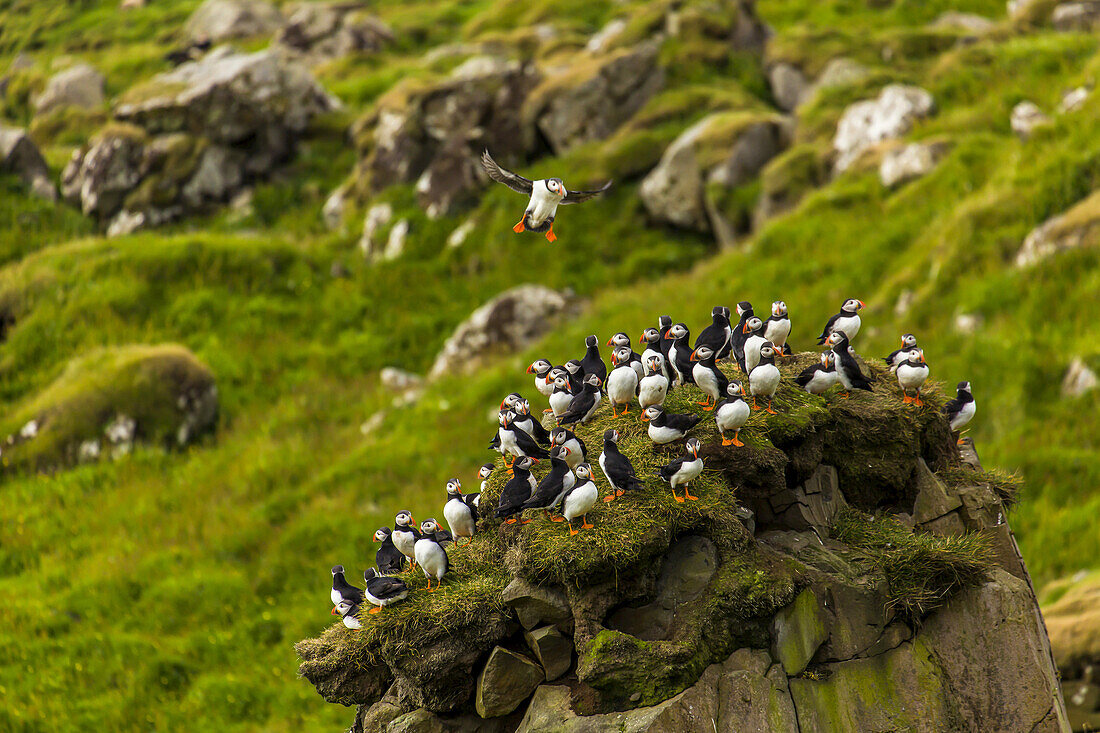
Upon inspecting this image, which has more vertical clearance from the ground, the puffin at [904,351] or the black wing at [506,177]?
the black wing at [506,177]

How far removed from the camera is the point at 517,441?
1087 centimetres

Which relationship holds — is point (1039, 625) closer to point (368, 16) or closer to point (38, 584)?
point (38, 584)

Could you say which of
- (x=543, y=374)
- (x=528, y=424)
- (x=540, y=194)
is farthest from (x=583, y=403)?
(x=540, y=194)

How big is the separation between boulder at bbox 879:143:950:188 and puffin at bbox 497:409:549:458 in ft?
75.2

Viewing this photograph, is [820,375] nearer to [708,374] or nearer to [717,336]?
[717,336]

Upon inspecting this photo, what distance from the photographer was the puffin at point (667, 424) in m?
10.4

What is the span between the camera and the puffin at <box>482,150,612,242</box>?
9.54 meters

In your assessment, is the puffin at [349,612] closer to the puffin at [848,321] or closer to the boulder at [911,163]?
the puffin at [848,321]

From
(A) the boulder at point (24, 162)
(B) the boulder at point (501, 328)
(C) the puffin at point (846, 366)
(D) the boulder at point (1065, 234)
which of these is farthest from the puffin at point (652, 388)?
(A) the boulder at point (24, 162)

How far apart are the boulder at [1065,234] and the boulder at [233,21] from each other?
7291 cm

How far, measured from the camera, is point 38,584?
21047 millimetres

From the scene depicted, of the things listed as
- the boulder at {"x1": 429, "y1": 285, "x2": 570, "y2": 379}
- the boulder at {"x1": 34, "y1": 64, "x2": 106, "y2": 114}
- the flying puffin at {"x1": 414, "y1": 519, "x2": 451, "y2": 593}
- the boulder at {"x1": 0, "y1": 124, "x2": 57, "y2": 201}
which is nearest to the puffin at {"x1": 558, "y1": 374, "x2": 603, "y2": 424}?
the flying puffin at {"x1": 414, "y1": 519, "x2": 451, "y2": 593}

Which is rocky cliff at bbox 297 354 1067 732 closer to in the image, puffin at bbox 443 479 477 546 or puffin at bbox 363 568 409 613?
puffin at bbox 363 568 409 613

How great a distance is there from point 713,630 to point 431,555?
3448mm
